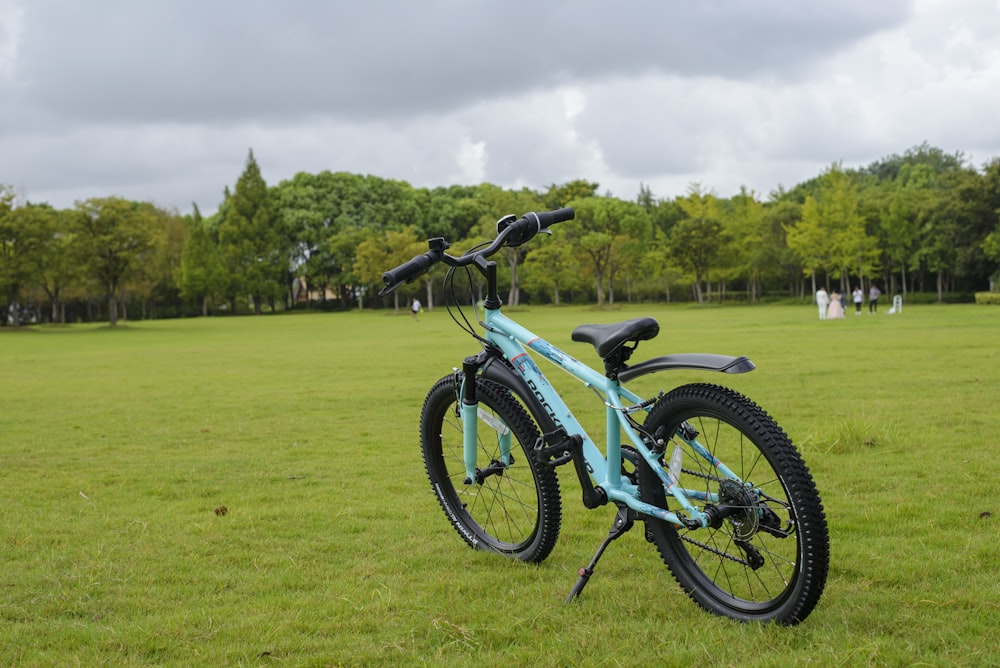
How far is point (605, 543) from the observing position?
3.92 m

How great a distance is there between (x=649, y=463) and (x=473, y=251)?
5.16 ft

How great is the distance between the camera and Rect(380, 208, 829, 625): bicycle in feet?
11.2

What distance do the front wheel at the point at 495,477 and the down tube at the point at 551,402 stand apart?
0.17 m

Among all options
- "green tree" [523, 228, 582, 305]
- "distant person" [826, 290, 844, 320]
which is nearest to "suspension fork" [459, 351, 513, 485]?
"distant person" [826, 290, 844, 320]

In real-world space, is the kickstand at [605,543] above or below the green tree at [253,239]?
below

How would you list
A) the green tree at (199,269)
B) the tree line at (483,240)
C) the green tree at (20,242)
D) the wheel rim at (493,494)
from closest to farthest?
the wheel rim at (493,494) → the green tree at (20,242) → the tree line at (483,240) → the green tree at (199,269)

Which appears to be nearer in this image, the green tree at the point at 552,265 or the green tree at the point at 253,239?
the green tree at the point at 552,265

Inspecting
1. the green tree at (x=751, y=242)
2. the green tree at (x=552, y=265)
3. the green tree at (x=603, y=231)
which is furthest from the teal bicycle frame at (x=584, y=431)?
the green tree at (x=751, y=242)

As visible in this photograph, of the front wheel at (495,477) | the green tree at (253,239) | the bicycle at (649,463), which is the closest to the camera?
the bicycle at (649,463)

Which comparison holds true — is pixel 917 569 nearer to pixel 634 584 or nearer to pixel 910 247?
pixel 634 584

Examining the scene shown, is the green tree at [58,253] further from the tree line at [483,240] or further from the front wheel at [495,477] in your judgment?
the front wheel at [495,477]

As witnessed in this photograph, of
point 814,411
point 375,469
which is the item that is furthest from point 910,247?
point 375,469

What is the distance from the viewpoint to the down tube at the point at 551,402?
4191 millimetres

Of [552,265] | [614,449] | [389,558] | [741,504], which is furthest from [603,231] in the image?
[741,504]
